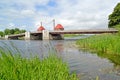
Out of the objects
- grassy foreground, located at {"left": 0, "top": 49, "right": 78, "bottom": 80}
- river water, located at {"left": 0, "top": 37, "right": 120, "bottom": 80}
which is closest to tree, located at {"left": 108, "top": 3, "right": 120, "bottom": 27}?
river water, located at {"left": 0, "top": 37, "right": 120, "bottom": 80}

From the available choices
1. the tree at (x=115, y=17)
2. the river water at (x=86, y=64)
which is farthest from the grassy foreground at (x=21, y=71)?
the tree at (x=115, y=17)

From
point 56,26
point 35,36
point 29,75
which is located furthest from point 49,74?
point 56,26

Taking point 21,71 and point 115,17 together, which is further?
point 115,17

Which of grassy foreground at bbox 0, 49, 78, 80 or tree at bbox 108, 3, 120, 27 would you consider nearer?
grassy foreground at bbox 0, 49, 78, 80

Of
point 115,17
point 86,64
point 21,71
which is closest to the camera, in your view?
point 21,71

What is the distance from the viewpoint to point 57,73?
8.83m

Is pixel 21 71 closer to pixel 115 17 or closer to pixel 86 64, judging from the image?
pixel 86 64

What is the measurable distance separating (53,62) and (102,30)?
81.9 metres

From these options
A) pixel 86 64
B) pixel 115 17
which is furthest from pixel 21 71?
pixel 115 17

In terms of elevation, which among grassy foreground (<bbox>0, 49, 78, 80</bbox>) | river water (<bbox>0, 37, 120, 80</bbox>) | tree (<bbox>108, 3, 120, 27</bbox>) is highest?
tree (<bbox>108, 3, 120, 27</bbox>)

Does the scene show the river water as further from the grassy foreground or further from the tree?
the tree

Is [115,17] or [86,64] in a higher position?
[115,17]

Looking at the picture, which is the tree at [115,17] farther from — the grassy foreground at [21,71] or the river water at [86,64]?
the grassy foreground at [21,71]

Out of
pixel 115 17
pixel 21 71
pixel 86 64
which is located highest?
pixel 115 17
